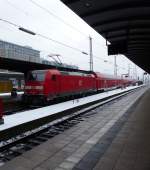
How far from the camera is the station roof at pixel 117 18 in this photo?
8.03 metres

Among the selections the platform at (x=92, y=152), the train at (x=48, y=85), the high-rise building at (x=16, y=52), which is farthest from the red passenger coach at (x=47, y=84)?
the platform at (x=92, y=152)

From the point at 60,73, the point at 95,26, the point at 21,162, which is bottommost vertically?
the point at 21,162

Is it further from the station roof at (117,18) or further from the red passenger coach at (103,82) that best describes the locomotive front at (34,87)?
the red passenger coach at (103,82)

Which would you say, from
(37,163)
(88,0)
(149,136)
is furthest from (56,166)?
(88,0)

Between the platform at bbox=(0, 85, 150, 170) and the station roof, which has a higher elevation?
the station roof

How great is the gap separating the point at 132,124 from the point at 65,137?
3239mm

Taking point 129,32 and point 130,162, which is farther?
point 129,32

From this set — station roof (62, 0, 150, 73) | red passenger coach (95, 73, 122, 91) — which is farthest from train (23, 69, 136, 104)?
red passenger coach (95, 73, 122, 91)

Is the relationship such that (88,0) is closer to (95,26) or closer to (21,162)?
(95,26)

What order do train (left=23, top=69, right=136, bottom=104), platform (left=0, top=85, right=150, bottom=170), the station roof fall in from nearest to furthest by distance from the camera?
platform (left=0, top=85, right=150, bottom=170), the station roof, train (left=23, top=69, right=136, bottom=104)

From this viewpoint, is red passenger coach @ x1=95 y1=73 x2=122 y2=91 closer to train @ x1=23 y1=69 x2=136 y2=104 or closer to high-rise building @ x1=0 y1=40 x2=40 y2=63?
high-rise building @ x1=0 y1=40 x2=40 y2=63

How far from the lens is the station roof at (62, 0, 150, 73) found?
803cm

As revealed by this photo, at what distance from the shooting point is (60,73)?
910 inches

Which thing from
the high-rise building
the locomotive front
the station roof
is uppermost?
the high-rise building
